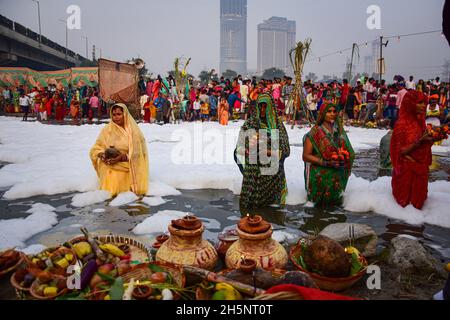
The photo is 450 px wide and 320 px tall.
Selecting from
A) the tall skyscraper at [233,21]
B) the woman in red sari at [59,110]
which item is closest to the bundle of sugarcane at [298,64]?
the tall skyscraper at [233,21]

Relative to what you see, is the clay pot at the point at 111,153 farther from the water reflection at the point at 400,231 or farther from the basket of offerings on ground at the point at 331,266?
the water reflection at the point at 400,231

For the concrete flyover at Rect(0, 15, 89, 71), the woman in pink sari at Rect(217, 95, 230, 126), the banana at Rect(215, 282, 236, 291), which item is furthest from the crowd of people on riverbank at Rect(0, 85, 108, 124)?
the banana at Rect(215, 282, 236, 291)

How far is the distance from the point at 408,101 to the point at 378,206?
1.46m

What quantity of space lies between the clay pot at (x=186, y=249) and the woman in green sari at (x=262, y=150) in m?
1.91

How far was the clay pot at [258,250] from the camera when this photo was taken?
9.56 feet

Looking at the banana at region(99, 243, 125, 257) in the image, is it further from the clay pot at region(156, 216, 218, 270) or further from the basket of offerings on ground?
the basket of offerings on ground

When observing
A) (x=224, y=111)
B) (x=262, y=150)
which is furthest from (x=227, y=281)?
(x=224, y=111)

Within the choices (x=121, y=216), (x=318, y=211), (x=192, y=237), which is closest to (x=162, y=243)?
(x=192, y=237)

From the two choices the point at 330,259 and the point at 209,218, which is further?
the point at 209,218

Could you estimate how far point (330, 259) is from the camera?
2.73 m

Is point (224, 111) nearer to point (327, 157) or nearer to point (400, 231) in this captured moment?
point (327, 157)

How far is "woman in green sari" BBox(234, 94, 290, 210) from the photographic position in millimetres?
4676

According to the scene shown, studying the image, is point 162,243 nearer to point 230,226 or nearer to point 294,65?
point 230,226

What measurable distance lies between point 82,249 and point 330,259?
2012 mm
